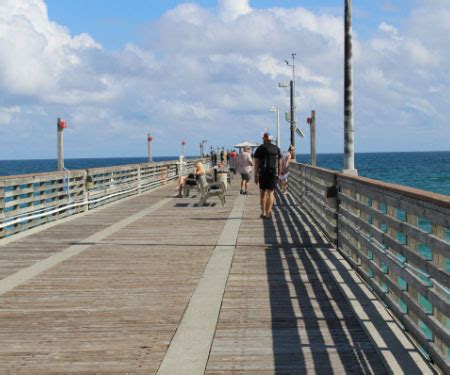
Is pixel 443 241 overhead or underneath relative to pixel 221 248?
overhead

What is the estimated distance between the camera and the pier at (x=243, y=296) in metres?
5.35

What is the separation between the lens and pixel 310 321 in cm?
660

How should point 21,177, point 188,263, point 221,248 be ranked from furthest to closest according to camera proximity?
point 21,177 → point 221,248 → point 188,263

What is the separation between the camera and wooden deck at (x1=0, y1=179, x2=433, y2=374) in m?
5.41

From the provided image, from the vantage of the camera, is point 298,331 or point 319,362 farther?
point 298,331

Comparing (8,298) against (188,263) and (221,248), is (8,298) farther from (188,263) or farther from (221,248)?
(221,248)

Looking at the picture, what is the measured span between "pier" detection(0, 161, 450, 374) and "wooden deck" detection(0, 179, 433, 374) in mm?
17

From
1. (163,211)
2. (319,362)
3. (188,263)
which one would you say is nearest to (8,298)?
(188,263)

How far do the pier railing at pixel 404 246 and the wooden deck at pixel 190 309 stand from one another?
215 mm

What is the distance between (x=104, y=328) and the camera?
6.40 m

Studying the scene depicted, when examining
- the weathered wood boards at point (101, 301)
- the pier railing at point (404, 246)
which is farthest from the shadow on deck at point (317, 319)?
the weathered wood boards at point (101, 301)

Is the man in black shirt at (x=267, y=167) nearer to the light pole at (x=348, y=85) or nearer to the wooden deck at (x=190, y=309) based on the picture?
the wooden deck at (x=190, y=309)

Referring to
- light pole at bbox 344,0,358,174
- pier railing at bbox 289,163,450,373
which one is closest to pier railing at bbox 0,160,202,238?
light pole at bbox 344,0,358,174

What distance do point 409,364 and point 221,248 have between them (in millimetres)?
6550
